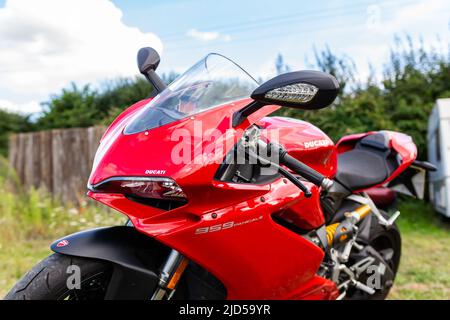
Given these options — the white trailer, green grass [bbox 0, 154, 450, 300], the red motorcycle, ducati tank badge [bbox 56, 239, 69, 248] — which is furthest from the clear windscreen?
the white trailer

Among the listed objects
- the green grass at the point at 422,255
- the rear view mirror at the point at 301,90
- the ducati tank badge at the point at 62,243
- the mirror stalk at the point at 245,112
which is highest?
the rear view mirror at the point at 301,90

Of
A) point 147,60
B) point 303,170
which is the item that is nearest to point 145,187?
point 303,170

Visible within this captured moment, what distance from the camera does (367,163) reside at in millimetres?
3295

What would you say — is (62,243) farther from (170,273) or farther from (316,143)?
(316,143)

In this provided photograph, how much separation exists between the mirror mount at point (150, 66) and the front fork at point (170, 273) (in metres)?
0.80

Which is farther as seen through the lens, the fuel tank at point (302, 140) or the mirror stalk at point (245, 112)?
the fuel tank at point (302, 140)

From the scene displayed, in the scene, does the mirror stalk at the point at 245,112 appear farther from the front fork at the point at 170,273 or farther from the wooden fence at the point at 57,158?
the wooden fence at the point at 57,158

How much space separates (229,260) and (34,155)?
6.56 m

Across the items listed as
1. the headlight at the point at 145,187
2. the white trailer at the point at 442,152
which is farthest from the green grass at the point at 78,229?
the headlight at the point at 145,187

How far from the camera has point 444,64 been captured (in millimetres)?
7969

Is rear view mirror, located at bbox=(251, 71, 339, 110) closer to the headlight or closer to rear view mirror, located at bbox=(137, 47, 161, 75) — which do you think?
the headlight

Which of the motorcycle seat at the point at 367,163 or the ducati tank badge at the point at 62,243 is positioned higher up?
the ducati tank badge at the point at 62,243

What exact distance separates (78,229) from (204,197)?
4193 millimetres

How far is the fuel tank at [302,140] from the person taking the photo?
2.33 meters
